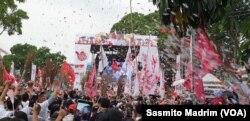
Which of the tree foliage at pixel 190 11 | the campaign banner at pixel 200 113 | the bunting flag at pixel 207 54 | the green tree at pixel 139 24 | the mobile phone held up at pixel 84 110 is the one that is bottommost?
the mobile phone held up at pixel 84 110

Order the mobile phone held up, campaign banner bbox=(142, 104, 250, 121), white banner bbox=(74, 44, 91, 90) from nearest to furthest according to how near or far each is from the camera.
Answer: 1. campaign banner bbox=(142, 104, 250, 121)
2. the mobile phone held up
3. white banner bbox=(74, 44, 91, 90)

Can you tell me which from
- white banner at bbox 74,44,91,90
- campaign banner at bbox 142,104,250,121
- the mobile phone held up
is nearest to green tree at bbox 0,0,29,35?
white banner at bbox 74,44,91,90

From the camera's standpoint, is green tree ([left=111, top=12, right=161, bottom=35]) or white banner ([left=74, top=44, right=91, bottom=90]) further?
green tree ([left=111, top=12, right=161, bottom=35])

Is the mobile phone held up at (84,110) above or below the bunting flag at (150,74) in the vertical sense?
below

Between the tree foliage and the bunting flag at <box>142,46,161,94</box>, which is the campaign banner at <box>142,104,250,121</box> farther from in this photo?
the bunting flag at <box>142,46,161,94</box>

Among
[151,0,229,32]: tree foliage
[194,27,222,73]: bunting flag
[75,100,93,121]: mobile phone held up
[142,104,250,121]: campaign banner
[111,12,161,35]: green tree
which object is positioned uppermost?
[111,12,161,35]: green tree

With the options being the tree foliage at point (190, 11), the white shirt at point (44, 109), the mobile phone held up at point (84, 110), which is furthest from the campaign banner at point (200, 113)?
the mobile phone held up at point (84, 110)

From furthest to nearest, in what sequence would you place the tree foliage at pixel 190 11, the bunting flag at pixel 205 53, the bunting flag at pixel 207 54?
the bunting flag at pixel 207 54 → the bunting flag at pixel 205 53 → the tree foliage at pixel 190 11

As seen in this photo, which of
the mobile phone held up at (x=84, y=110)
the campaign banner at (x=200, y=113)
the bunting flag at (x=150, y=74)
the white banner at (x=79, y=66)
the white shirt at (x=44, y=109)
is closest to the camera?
the campaign banner at (x=200, y=113)

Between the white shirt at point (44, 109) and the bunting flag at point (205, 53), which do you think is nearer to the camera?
the bunting flag at point (205, 53)

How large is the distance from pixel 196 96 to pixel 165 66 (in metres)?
28.8

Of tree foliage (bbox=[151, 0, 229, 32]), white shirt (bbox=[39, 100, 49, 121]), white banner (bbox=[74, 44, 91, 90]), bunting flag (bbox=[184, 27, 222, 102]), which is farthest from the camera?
white banner (bbox=[74, 44, 91, 90])

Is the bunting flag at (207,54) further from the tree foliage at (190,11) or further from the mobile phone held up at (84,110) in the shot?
the mobile phone held up at (84,110)

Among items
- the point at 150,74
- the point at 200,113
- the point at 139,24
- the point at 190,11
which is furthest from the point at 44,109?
the point at 139,24
